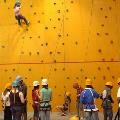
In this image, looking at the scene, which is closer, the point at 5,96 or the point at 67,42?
the point at 5,96

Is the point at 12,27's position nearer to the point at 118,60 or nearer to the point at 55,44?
the point at 55,44

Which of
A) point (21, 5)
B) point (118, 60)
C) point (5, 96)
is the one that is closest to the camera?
point (5, 96)

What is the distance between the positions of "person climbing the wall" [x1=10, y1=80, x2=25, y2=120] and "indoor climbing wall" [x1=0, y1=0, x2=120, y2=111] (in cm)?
605

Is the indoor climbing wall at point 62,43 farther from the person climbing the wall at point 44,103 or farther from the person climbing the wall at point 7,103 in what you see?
the person climbing the wall at point 44,103

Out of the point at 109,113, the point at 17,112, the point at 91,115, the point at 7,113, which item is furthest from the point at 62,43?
the point at 91,115

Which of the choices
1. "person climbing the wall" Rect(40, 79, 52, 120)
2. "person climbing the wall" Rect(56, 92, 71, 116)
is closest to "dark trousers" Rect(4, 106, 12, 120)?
"person climbing the wall" Rect(40, 79, 52, 120)

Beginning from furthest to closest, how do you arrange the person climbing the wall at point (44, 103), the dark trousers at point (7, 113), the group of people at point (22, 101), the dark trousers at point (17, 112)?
1. the dark trousers at point (7, 113)
2. the person climbing the wall at point (44, 103)
3. the dark trousers at point (17, 112)
4. the group of people at point (22, 101)

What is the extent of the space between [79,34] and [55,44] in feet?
3.61

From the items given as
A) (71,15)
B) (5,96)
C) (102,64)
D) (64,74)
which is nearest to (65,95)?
(64,74)

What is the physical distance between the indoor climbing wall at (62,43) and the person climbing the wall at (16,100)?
6050mm

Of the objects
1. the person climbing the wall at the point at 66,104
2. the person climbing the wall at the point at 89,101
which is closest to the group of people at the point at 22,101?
the person climbing the wall at the point at 89,101

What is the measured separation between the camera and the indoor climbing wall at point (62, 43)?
17000 mm

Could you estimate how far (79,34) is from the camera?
17.3 metres

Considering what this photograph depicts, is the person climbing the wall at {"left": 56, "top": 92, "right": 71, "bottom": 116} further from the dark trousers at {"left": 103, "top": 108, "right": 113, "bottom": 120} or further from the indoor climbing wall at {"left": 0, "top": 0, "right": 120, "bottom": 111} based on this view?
the dark trousers at {"left": 103, "top": 108, "right": 113, "bottom": 120}
